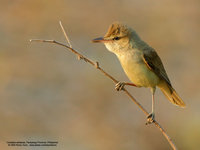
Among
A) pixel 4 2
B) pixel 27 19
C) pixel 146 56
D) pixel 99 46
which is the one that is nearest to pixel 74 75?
pixel 99 46

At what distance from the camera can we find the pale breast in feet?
19.1

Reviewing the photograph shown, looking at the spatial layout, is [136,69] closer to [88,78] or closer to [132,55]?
[132,55]

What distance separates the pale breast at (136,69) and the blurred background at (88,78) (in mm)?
2431

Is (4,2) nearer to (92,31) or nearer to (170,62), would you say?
(92,31)

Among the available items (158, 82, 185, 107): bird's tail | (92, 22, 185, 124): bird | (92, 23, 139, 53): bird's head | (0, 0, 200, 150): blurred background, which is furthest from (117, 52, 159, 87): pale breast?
(0, 0, 200, 150): blurred background

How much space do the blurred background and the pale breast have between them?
243cm

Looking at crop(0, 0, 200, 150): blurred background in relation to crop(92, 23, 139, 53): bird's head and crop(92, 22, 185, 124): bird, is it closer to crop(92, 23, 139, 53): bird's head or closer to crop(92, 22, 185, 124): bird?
crop(92, 22, 185, 124): bird

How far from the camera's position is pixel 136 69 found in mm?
5844

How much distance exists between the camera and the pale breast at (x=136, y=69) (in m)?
5.82

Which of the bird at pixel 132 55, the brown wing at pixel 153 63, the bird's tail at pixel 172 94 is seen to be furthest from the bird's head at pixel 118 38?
the bird's tail at pixel 172 94

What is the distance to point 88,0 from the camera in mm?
11688

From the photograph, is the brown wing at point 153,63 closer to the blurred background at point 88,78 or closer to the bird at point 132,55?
the bird at point 132,55

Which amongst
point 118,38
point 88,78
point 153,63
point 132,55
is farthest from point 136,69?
point 88,78

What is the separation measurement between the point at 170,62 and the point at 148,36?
942mm
